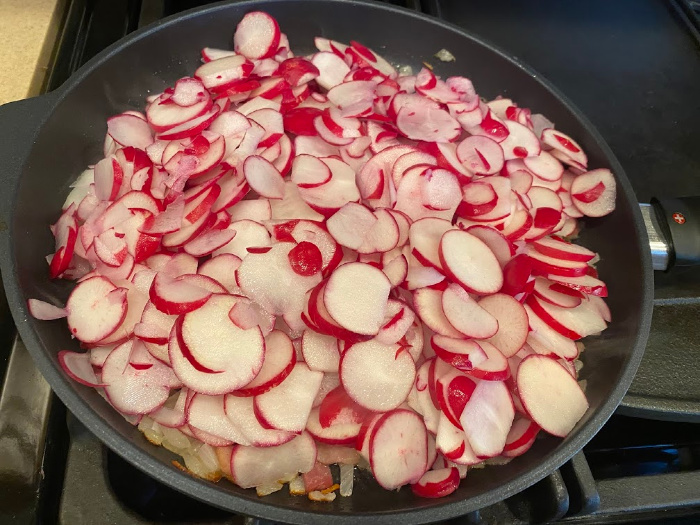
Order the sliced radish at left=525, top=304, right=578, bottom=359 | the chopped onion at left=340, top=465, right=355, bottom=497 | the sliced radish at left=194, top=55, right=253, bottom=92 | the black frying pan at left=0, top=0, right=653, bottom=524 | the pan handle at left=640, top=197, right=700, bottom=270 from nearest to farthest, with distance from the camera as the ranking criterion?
the black frying pan at left=0, top=0, right=653, bottom=524, the chopped onion at left=340, top=465, right=355, bottom=497, the sliced radish at left=525, top=304, right=578, bottom=359, the pan handle at left=640, top=197, right=700, bottom=270, the sliced radish at left=194, top=55, right=253, bottom=92

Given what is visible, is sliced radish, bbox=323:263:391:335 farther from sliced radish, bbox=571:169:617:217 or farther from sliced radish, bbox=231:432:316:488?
sliced radish, bbox=571:169:617:217

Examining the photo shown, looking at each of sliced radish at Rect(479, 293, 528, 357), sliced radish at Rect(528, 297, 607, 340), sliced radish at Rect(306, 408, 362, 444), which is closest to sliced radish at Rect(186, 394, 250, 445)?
sliced radish at Rect(306, 408, 362, 444)

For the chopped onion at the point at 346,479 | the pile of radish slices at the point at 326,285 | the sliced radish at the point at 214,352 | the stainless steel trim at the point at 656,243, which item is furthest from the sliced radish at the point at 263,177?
the stainless steel trim at the point at 656,243

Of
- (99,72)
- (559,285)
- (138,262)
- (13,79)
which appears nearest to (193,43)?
(99,72)

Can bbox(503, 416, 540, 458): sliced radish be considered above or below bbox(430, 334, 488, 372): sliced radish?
below

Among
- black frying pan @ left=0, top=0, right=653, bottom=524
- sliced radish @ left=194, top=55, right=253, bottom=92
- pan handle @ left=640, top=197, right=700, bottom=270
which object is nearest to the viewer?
black frying pan @ left=0, top=0, right=653, bottom=524

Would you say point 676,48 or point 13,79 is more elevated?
point 676,48

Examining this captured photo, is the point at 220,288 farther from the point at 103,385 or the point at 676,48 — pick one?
the point at 676,48
